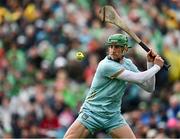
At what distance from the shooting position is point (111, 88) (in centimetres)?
1085

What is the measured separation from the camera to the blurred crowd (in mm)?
15922

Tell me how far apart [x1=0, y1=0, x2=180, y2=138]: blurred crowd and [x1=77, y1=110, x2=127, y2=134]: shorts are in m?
4.07

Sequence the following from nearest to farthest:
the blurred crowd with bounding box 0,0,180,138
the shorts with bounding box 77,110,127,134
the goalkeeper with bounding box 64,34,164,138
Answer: the goalkeeper with bounding box 64,34,164,138
the shorts with bounding box 77,110,127,134
the blurred crowd with bounding box 0,0,180,138

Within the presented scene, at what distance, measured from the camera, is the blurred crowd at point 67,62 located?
52.2ft

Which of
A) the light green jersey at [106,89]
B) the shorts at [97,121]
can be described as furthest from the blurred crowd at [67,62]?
the light green jersey at [106,89]

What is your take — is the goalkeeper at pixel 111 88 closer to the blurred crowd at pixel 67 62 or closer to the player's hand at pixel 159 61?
the player's hand at pixel 159 61

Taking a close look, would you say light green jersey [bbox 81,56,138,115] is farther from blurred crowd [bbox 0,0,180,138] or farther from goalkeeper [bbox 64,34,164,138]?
blurred crowd [bbox 0,0,180,138]

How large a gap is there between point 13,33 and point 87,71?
2.78 m

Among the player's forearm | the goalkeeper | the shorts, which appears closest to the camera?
the player's forearm

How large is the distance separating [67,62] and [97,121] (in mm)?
6650

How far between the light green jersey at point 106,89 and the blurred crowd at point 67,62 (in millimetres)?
4183

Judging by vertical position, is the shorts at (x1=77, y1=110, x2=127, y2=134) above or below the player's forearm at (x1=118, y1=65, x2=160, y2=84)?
below

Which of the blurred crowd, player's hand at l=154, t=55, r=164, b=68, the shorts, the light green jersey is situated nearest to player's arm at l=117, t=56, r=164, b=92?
player's hand at l=154, t=55, r=164, b=68

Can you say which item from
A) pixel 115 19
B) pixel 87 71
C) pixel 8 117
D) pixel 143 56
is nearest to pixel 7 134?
pixel 8 117
